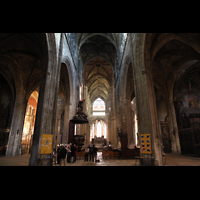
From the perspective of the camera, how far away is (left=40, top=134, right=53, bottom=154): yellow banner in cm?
657

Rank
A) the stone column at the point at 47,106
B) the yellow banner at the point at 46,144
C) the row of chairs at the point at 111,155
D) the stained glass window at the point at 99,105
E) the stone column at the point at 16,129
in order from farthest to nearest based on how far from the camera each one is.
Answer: the stained glass window at the point at 99,105 < the stone column at the point at 16,129 < the row of chairs at the point at 111,155 < the yellow banner at the point at 46,144 < the stone column at the point at 47,106

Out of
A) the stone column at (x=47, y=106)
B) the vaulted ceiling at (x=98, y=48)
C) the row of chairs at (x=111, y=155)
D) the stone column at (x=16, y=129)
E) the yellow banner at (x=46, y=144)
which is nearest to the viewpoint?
the stone column at (x=47, y=106)

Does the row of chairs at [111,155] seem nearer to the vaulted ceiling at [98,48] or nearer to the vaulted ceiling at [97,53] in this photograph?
the vaulted ceiling at [97,53]

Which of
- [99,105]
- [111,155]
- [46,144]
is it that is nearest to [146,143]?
[111,155]

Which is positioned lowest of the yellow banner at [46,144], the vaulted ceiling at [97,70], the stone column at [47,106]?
the yellow banner at [46,144]

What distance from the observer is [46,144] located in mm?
6750

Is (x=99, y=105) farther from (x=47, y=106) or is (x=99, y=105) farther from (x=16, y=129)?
(x=47, y=106)

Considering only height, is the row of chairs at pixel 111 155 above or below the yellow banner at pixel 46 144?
below

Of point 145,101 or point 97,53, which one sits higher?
point 97,53

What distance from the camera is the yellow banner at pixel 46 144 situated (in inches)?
259

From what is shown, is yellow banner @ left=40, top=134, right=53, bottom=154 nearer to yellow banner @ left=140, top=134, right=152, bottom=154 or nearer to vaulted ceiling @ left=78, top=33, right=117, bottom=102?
yellow banner @ left=140, top=134, right=152, bottom=154

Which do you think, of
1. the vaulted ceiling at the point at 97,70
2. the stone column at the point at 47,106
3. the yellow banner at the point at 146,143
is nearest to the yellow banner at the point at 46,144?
the stone column at the point at 47,106
